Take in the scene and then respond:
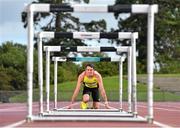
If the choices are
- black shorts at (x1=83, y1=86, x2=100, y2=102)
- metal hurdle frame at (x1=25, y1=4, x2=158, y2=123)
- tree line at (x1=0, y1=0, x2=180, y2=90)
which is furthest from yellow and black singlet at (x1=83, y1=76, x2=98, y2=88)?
tree line at (x1=0, y1=0, x2=180, y2=90)

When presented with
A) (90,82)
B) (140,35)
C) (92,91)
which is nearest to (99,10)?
(90,82)

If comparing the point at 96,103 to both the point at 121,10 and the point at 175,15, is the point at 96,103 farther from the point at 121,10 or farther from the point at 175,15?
the point at 175,15

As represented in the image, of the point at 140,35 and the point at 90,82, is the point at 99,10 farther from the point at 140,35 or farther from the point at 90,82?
the point at 140,35

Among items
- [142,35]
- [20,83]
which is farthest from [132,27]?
[20,83]

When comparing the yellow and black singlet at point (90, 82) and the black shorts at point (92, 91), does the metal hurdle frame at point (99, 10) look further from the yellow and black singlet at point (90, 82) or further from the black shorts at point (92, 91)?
the black shorts at point (92, 91)

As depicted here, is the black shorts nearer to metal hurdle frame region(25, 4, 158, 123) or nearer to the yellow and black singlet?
the yellow and black singlet

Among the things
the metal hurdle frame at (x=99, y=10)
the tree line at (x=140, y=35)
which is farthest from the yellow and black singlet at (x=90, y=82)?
the tree line at (x=140, y=35)

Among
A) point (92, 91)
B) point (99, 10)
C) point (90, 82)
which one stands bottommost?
point (92, 91)

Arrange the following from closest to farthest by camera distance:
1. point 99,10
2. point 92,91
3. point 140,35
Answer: point 99,10 → point 92,91 → point 140,35

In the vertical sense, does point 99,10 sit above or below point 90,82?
above

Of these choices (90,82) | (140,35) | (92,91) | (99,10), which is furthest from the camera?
(140,35)

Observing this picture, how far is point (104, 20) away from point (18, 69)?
13085 mm

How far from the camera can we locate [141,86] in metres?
58.4

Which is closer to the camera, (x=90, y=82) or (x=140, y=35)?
(x=90, y=82)
